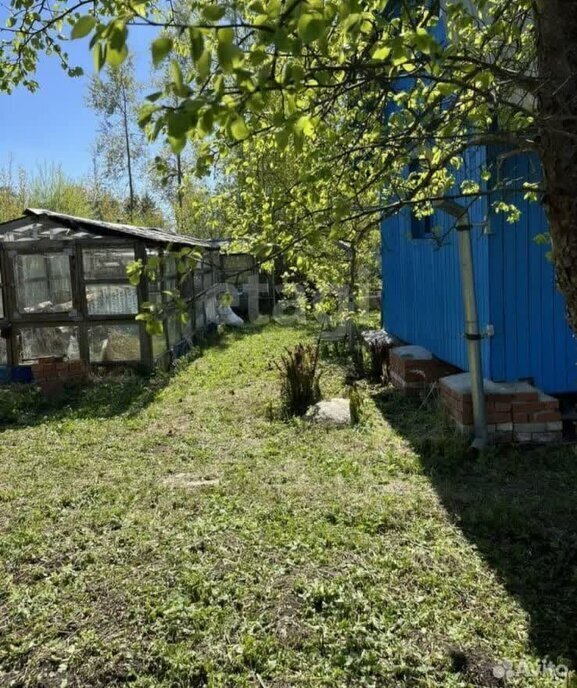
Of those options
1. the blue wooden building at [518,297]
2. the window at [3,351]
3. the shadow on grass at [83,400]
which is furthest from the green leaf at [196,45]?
the window at [3,351]

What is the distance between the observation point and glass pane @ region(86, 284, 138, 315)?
823 cm

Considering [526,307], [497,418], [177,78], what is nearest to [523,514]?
[497,418]

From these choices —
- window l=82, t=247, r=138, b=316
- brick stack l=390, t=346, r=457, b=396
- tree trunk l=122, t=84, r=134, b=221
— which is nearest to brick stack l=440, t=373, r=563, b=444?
brick stack l=390, t=346, r=457, b=396

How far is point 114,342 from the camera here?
8.38m

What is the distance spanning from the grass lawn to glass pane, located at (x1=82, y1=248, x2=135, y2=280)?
334cm

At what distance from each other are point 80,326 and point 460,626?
6998 millimetres

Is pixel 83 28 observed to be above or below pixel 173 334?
above

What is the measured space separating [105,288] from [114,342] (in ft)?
2.60

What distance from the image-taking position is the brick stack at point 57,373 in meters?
7.70

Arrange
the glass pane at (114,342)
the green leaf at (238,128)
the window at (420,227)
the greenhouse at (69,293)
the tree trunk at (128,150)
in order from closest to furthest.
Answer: the green leaf at (238,128)
the window at (420,227)
the greenhouse at (69,293)
the glass pane at (114,342)
the tree trunk at (128,150)

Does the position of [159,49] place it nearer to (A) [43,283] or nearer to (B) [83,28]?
(B) [83,28]

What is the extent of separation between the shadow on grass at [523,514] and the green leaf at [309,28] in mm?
2368

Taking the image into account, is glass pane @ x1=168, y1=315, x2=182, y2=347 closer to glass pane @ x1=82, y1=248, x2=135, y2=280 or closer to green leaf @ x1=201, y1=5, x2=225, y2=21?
glass pane @ x1=82, y1=248, x2=135, y2=280

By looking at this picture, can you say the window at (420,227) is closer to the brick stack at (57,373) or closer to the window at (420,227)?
the window at (420,227)
